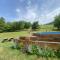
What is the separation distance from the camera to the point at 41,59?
6.31 metres

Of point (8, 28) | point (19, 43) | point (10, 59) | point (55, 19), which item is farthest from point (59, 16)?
point (10, 59)

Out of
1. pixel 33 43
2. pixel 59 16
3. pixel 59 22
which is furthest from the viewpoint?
pixel 59 16

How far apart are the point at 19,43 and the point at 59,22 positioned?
44.0 metres

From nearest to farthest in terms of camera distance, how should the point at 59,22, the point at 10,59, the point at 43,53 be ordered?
the point at 10,59 → the point at 43,53 → the point at 59,22

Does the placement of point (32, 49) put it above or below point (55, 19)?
below

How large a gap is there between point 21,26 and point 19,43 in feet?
154

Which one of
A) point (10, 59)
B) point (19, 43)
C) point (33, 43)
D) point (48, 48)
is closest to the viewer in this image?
point (10, 59)

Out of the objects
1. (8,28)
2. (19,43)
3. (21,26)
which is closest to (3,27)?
(8,28)

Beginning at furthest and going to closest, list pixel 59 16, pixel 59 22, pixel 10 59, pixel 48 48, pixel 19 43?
pixel 59 16 → pixel 59 22 → pixel 19 43 → pixel 48 48 → pixel 10 59

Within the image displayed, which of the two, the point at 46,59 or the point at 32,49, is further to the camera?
the point at 32,49

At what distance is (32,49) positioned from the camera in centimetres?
800

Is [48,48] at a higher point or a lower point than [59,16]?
lower

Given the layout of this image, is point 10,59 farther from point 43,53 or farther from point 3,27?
point 3,27

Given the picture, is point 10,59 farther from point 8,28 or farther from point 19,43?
point 8,28
